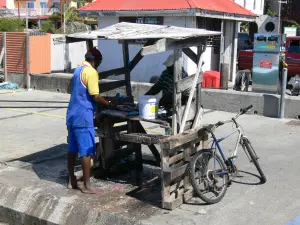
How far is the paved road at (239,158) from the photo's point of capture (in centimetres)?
520

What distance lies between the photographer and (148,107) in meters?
5.53

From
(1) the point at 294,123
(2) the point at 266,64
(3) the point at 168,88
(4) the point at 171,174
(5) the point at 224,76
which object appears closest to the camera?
(4) the point at 171,174

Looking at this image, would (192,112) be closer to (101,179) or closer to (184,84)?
(184,84)

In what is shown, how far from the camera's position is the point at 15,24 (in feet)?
117

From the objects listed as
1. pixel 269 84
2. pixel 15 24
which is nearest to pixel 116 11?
pixel 269 84

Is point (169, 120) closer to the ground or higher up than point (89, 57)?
closer to the ground

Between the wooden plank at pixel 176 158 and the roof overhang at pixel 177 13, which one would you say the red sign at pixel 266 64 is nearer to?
the roof overhang at pixel 177 13

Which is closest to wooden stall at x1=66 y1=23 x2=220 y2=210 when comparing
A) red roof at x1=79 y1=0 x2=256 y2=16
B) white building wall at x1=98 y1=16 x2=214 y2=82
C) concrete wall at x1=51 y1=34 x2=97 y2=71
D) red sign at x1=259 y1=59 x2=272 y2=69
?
red sign at x1=259 y1=59 x2=272 y2=69

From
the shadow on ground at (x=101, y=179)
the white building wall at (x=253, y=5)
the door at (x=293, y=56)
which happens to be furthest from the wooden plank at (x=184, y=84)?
the white building wall at (x=253, y=5)

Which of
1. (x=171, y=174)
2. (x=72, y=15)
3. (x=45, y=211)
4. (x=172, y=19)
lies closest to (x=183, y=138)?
(x=171, y=174)

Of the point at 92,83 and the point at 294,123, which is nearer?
the point at 92,83

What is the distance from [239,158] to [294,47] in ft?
35.6

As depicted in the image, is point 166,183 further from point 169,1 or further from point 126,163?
point 169,1

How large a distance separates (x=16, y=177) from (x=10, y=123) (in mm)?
4029
